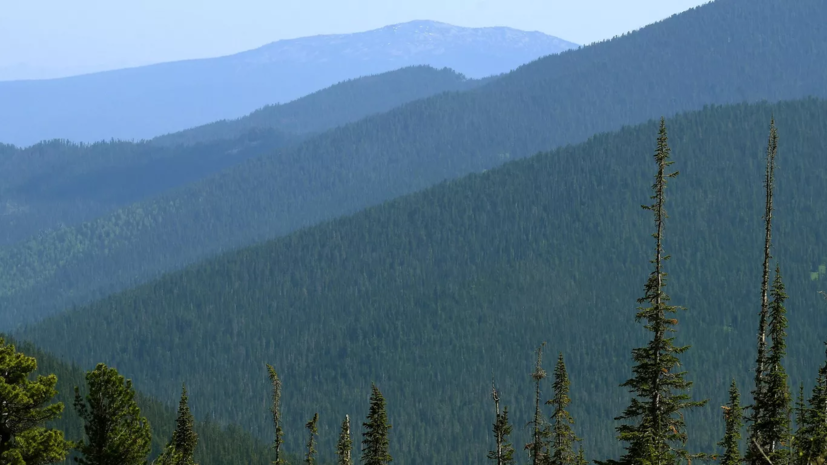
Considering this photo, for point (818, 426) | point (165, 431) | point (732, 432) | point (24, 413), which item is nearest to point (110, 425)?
point (24, 413)

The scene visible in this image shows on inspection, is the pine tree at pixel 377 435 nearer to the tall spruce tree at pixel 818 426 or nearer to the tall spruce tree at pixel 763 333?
the tall spruce tree at pixel 763 333

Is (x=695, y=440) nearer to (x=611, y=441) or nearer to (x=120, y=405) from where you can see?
(x=611, y=441)

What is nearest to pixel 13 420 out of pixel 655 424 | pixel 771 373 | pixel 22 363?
pixel 22 363

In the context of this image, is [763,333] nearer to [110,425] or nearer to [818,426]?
[818,426]

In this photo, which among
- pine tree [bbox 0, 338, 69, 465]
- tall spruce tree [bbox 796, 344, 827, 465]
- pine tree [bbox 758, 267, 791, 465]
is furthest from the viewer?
pine tree [bbox 758, 267, 791, 465]

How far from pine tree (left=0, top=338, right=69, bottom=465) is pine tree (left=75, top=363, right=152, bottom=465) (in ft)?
7.47

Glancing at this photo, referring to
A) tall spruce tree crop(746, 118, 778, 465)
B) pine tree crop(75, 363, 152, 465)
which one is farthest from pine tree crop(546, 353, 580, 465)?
pine tree crop(75, 363, 152, 465)

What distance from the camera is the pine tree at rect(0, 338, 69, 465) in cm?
2528

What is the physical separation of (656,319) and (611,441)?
15654 centimetres

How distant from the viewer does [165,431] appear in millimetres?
148000

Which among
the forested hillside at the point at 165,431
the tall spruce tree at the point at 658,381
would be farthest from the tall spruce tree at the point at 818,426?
the forested hillside at the point at 165,431

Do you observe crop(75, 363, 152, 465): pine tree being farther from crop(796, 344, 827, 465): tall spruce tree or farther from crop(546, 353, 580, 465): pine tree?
crop(546, 353, 580, 465): pine tree

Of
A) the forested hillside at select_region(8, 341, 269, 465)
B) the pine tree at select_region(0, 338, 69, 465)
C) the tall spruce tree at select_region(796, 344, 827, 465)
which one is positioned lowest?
the pine tree at select_region(0, 338, 69, 465)

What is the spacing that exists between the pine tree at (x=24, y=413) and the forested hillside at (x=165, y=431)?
370 feet
